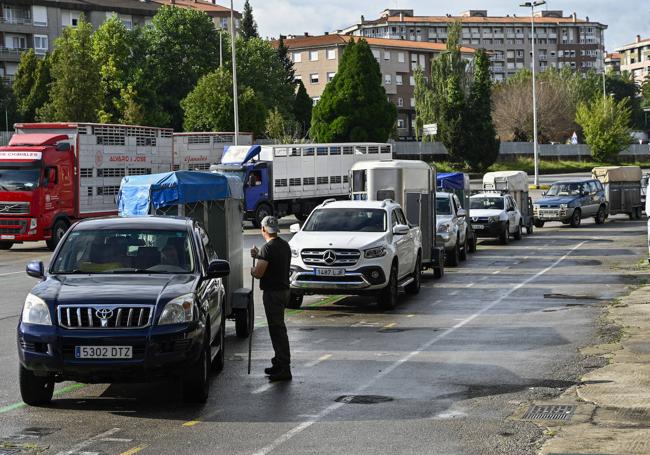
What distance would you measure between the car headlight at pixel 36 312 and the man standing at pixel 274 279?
2.64 meters

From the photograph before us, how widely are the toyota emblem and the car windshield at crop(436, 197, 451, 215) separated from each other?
12.2m

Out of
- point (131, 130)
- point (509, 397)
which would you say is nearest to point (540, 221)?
point (131, 130)

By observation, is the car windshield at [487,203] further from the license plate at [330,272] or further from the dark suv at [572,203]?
the license plate at [330,272]

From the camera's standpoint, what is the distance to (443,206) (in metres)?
31.8

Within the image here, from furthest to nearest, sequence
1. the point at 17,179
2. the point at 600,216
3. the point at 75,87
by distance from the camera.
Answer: the point at 75,87 → the point at 600,216 → the point at 17,179

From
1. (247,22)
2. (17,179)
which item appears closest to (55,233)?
(17,179)

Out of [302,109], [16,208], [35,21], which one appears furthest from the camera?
[302,109]

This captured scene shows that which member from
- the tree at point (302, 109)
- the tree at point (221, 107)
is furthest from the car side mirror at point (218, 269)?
the tree at point (302, 109)

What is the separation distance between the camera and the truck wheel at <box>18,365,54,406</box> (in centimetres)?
1076

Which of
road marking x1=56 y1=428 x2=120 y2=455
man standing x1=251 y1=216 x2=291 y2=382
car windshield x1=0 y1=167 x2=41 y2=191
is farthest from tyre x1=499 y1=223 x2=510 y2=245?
road marking x1=56 y1=428 x2=120 y2=455

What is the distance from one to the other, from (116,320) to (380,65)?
132433 mm

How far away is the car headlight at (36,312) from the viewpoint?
34.4ft

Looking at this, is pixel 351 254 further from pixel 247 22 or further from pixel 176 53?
pixel 247 22

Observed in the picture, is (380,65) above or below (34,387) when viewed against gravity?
above
